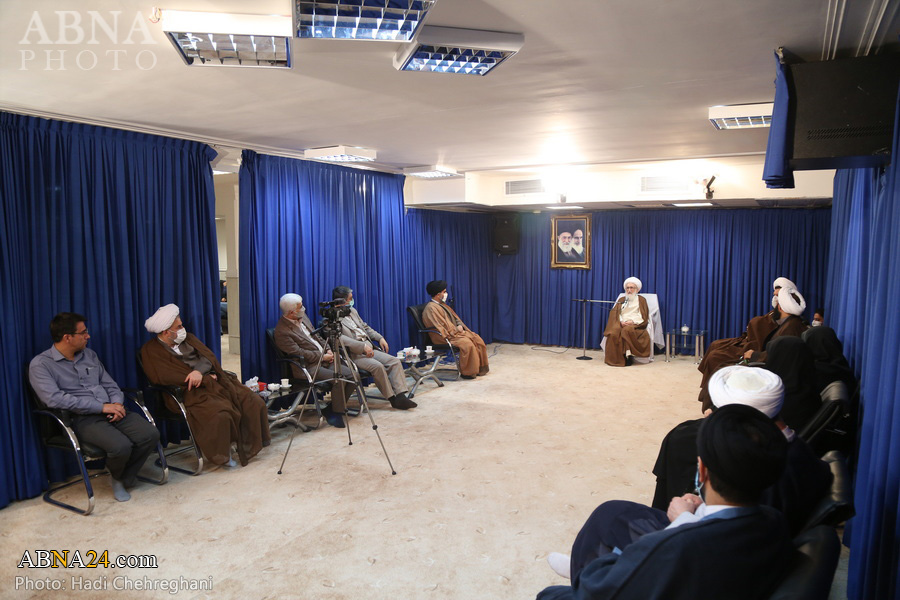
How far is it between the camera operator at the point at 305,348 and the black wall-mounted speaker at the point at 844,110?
12.3 feet

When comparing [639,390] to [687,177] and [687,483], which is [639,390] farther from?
[687,483]

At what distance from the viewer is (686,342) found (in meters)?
8.23

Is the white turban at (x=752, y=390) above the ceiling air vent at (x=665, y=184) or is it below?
below

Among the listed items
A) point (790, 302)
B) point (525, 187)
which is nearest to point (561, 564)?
point (790, 302)

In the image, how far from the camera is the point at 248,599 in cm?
254

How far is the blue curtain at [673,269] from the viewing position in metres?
7.57

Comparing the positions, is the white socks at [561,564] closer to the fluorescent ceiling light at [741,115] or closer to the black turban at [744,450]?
the black turban at [744,450]

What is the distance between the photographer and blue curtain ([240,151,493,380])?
5.26 m

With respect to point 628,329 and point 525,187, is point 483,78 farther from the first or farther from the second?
point 628,329

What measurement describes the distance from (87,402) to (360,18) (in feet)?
9.34

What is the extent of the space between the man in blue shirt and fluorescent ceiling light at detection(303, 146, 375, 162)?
8.06ft

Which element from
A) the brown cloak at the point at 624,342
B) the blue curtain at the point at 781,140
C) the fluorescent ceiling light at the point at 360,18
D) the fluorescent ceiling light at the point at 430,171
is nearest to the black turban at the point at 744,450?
the blue curtain at the point at 781,140

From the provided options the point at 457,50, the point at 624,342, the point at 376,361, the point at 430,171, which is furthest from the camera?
the point at 624,342

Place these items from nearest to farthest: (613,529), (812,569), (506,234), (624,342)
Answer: (812,569) → (613,529) → (624,342) → (506,234)
